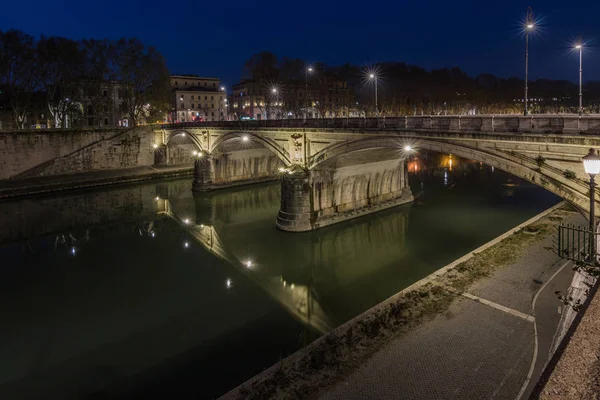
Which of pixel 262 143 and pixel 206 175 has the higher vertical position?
pixel 262 143

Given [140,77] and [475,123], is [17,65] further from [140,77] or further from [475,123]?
[475,123]

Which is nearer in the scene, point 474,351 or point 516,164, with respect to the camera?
point 474,351

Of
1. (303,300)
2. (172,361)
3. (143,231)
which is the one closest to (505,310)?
(303,300)

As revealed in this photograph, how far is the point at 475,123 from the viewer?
567 inches

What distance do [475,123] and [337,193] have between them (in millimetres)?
9931

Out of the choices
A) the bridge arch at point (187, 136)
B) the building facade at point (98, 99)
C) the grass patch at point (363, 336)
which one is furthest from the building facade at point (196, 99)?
the grass patch at point (363, 336)

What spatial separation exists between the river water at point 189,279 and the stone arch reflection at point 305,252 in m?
0.08

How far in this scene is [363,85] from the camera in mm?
74062

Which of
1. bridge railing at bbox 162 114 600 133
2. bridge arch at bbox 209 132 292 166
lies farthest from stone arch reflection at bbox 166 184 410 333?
bridge railing at bbox 162 114 600 133

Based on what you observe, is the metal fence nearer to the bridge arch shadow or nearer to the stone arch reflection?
the stone arch reflection

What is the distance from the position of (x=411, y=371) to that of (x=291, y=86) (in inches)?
2308

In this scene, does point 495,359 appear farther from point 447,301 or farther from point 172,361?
point 172,361

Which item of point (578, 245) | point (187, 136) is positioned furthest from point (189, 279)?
point (187, 136)

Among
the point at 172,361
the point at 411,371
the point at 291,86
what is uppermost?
the point at 291,86
